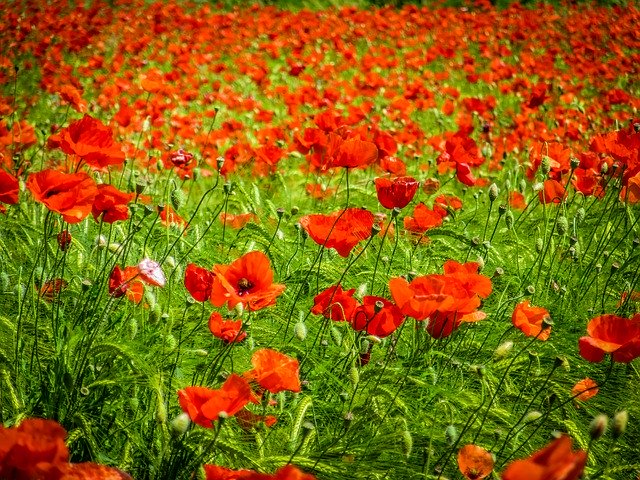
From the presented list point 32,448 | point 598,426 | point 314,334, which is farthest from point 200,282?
point 598,426

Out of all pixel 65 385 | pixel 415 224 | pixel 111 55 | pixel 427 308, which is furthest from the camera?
pixel 111 55

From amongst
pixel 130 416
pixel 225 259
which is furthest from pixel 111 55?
pixel 130 416

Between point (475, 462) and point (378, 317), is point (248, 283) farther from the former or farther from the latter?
point (475, 462)

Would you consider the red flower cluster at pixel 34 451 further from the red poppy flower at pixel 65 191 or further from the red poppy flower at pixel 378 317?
the red poppy flower at pixel 378 317

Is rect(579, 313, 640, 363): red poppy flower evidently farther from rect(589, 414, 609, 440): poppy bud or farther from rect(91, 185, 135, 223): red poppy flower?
rect(91, 185, 135, 223): red poppy flower

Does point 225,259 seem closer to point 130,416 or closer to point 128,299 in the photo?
point 128,299

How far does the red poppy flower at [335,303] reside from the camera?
1.71 m

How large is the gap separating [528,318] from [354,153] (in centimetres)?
74

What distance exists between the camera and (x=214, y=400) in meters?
1.21

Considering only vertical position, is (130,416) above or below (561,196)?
below

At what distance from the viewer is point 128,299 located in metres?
2.00

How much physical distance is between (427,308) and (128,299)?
1046 millimetres

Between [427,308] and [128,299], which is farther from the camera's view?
[128,299]

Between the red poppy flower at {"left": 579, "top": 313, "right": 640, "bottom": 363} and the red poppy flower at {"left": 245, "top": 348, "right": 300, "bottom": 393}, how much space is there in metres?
0.68
